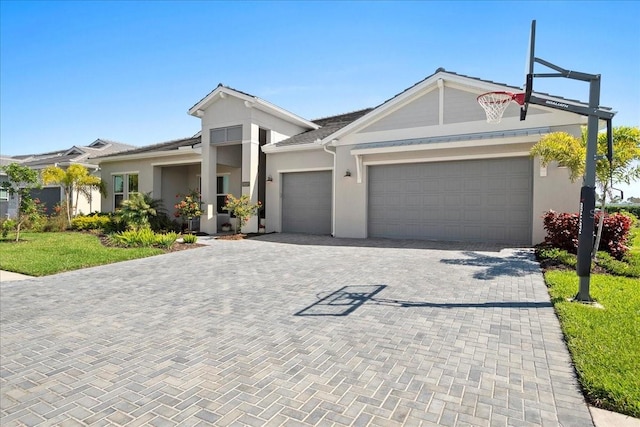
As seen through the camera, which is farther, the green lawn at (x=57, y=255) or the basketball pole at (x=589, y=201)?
the green lawn at (x=57, y=255)

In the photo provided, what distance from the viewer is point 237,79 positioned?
16.5 m

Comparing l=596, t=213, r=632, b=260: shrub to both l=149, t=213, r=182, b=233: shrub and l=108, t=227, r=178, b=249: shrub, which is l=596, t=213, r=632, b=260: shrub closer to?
l=108, t=227, r=178, b=249: shrub

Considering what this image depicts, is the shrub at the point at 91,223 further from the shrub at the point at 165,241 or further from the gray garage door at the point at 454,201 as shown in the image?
the gray garage door at the point at 454,201

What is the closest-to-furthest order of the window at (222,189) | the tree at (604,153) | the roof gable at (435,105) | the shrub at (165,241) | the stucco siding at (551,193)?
the tree at (604,153), the stucco siding at (551,193), the roof gable at (435,105), the shrub at (165,241), the window at (222,189)

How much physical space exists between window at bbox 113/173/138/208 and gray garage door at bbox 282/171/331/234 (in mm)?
10230

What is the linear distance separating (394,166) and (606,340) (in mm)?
10191

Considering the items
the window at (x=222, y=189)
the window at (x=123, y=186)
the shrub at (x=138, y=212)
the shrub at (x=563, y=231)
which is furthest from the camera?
the window at (x=123, y=186)

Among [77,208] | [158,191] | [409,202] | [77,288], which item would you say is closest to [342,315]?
[77,288]

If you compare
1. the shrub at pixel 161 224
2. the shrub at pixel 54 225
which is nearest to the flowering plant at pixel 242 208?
the shrub at pixel 161 224

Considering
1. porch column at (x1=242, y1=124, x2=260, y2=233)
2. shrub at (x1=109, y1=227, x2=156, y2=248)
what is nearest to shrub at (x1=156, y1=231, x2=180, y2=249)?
shrub at (x1=109, y1=227, x2=156, y2=248)

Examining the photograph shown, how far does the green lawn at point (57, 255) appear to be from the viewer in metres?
8.95

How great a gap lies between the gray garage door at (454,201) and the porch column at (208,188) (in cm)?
776

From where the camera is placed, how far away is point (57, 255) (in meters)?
10.5

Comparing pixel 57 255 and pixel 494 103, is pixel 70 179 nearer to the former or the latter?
pixel 57 255
